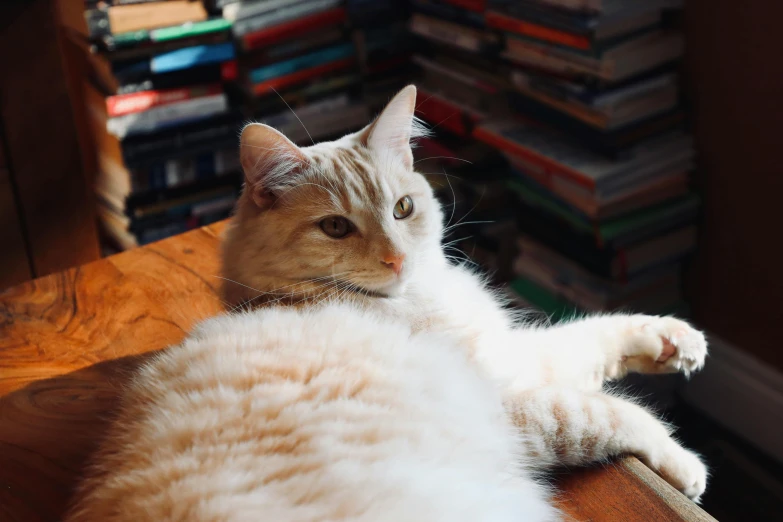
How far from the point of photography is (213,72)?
8.04ft

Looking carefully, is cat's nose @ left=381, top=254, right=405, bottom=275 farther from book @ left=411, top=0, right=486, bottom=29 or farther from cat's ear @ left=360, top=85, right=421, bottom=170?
book @ left=411, top=0, right=486, bottom=29

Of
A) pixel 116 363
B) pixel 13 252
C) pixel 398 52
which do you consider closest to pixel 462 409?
pixel 116 363

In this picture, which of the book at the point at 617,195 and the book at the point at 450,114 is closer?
the book at the point at 617,195

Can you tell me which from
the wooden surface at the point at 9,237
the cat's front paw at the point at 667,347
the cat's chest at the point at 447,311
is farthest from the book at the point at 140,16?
the cat's front paw at the point at 667,347

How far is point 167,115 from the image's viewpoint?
2398mm

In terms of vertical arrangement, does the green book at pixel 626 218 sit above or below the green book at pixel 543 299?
above

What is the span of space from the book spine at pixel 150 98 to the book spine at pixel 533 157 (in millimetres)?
906

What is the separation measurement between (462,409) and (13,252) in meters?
1.48

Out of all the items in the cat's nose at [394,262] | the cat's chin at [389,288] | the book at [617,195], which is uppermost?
the cat's nose at [394,262]

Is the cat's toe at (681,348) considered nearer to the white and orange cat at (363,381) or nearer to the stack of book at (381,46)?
the white and orange cat at (363,381)

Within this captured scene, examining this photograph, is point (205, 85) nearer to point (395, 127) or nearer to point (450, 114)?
point (450, 114)

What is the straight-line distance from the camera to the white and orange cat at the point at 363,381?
78 centimetres

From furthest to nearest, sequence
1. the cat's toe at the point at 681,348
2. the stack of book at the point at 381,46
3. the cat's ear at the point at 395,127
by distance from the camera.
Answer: the stack of book at the point at 381,46 → the cat's ear at the point at 395,127 → the cat's toe at the point at 681,348

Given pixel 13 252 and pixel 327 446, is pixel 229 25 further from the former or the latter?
pixel 327 446
